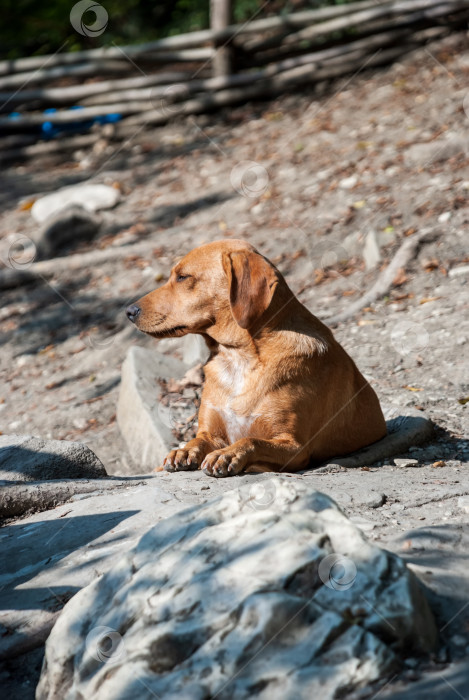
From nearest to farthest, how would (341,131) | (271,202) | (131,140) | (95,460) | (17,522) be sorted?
(17,522)
(95,460)
(271,202)
(341,131)
(131,140)

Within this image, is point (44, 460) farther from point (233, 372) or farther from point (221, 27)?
point (221, 27)

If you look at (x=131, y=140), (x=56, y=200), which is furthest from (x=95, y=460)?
(x=131, y=140)

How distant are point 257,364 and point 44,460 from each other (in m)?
1.33

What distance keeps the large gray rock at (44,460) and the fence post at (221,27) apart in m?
8.45

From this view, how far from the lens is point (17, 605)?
3.06m

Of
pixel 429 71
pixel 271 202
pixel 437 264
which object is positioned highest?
pixel 429 71

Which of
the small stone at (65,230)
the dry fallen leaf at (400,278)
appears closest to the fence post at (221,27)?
the small stone at (65,230)

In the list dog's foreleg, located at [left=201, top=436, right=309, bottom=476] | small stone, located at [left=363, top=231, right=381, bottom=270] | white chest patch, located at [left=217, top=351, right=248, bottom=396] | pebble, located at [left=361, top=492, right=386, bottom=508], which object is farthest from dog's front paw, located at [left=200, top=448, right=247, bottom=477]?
small stone, located at [left=363, top=231, right=381, bottom=270]

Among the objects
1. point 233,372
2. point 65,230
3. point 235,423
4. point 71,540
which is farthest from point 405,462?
point 65,230

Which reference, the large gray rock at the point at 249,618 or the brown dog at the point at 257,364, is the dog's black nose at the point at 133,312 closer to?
the brown dog at the point at 257,364

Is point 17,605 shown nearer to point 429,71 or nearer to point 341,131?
point 341,131

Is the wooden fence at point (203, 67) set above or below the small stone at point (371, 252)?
above

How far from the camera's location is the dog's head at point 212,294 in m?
4.34

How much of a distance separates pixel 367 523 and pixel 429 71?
942 centimetres
